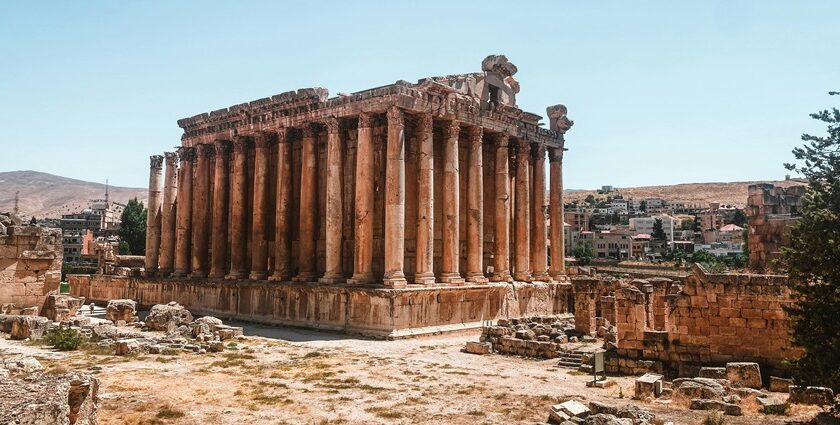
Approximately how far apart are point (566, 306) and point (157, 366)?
2198 cm

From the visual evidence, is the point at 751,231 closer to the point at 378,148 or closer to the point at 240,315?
the point at 378,148

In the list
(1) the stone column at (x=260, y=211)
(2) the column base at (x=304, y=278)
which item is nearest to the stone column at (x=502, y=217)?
(2) the column base at (x=304, y=278)

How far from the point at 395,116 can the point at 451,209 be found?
15.1ft

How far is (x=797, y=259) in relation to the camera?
1182 cm

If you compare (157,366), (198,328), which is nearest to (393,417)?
(157,366)

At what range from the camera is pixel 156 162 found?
3841 cm

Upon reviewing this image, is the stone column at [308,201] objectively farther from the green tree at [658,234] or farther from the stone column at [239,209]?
the green tree at [658,234]

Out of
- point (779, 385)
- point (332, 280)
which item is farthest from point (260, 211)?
point (779, 385)

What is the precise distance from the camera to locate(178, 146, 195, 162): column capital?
35.9 m

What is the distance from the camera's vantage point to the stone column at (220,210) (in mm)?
32625

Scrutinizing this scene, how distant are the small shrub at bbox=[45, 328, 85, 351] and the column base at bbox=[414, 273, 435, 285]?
11.7m

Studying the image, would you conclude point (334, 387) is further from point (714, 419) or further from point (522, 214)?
point (522, 214)

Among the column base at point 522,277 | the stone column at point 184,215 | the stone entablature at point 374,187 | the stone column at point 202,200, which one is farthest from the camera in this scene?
the stone column at point 184,215

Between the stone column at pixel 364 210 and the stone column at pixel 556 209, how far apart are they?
12.7 m
